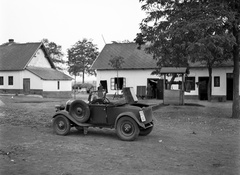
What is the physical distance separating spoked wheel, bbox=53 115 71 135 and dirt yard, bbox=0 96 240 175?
0.21 meters

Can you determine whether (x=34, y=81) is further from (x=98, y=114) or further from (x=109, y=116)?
(x=109, y=116)

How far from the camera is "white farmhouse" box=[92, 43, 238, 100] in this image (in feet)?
101

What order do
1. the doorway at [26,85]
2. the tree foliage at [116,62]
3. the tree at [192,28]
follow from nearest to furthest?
the tree at [192,28] → the tree foliage at [116,62] → the doorway at [26,85]

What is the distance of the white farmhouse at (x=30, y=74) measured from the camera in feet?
129

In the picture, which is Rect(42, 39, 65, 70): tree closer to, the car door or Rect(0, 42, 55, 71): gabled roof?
Rect(0, 42, 55, 71): gabled roof

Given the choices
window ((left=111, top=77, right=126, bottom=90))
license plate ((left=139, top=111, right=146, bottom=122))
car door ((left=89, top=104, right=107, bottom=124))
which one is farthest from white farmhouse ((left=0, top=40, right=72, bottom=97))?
license plate ((left=139, top=111, right=146, bottom=122))

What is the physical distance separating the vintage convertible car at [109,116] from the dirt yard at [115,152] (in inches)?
12.1

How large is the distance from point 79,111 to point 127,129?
1588mm

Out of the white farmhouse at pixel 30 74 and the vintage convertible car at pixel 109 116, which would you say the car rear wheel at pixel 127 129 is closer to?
the vintage convertible car at pixel 109 116

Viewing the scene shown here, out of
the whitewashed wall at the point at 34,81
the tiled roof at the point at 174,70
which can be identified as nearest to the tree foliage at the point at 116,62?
the whitewashed wall at the point at 34,81

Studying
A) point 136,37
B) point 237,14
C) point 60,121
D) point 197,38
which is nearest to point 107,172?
point 60,121

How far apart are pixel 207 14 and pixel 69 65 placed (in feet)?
180

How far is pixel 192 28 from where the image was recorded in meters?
13.3

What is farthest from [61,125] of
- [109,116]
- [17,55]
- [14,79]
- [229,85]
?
[17,55]
